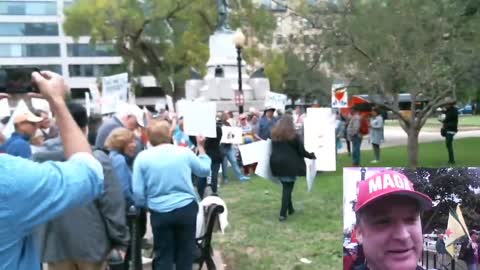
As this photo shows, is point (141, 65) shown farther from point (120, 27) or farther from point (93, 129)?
point (93, 129)

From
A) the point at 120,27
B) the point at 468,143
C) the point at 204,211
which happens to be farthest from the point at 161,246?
the point at 120,27

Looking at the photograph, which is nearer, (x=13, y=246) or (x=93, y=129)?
(x=13, y=246)

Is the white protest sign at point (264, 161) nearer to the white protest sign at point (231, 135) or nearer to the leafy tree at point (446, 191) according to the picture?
the white protest sign at point (231, 135)

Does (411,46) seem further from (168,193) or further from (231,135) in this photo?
(168,193)

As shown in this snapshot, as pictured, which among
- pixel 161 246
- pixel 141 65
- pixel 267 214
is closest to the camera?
pixel 161 246

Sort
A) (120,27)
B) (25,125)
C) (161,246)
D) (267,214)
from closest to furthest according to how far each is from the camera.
→ (161,246), (25,125), (267,214), (120,27)

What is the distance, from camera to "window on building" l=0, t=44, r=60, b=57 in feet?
281

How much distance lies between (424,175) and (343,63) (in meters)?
11.4

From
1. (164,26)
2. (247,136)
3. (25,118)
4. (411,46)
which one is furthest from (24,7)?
(25,118)

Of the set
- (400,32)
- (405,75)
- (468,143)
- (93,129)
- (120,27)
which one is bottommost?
(468,143)

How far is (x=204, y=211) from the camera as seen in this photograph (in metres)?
6.78

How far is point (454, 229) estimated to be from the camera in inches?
114

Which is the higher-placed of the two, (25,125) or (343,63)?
(343,63)

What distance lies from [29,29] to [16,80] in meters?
91.3
